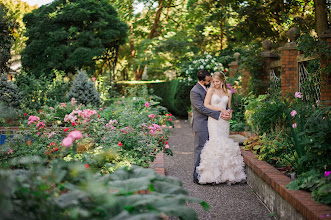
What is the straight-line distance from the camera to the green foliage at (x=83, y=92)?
33.1 ft

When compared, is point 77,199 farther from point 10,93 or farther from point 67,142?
point 10,93

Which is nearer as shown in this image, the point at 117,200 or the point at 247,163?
the point at 117,200

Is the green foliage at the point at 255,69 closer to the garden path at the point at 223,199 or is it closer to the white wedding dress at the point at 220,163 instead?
the garden path at the point at 223,199

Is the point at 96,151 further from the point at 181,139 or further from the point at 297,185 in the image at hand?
the point at 181,139

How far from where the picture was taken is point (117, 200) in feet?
6.11

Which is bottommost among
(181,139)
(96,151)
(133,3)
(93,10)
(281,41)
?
(181,139)

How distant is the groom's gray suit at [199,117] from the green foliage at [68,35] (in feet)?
30.9

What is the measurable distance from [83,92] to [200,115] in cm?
533

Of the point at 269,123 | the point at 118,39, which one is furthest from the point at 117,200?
the point at 118,39

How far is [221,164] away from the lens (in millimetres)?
5328

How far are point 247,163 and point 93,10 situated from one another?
11.3 m

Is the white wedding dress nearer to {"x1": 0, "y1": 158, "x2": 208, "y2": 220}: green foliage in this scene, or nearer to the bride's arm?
the bride's arm

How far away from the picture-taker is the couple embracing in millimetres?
5305

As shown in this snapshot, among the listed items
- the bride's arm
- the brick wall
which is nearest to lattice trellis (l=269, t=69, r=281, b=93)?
the brick wall
